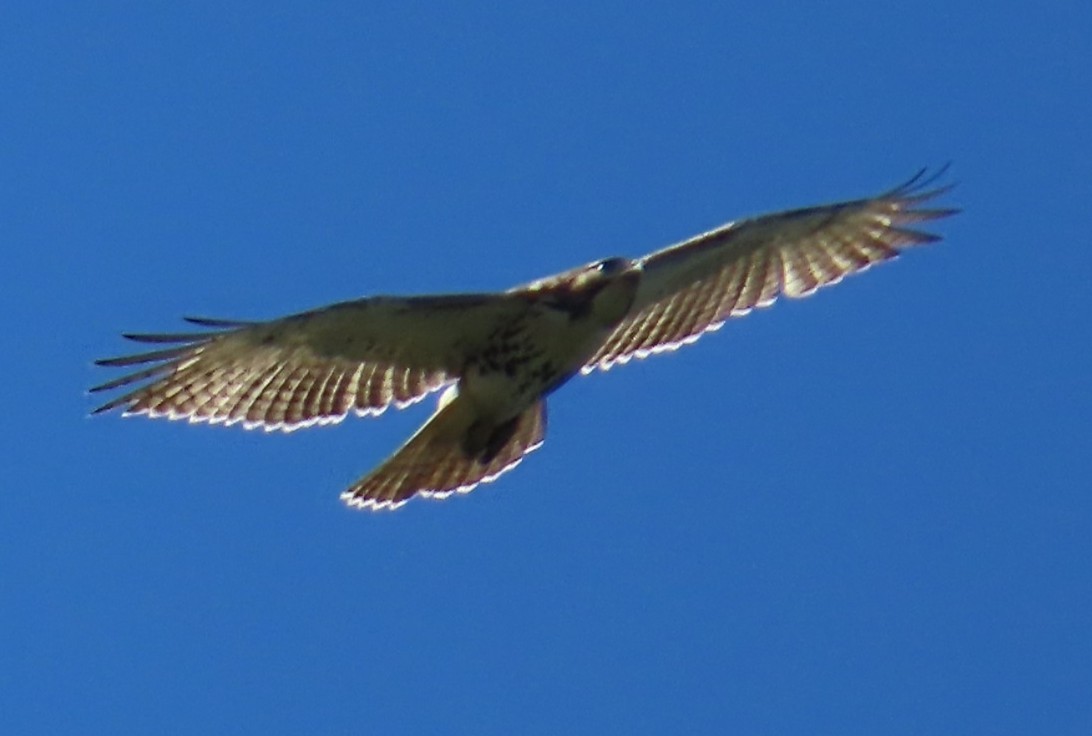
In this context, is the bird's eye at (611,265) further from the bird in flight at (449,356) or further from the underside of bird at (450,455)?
the underside of bird at (450,455)

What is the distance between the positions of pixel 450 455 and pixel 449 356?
0.58 m

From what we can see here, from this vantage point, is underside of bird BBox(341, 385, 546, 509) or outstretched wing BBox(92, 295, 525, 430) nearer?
outstretched wing BBox(92, 295, 525, 430)

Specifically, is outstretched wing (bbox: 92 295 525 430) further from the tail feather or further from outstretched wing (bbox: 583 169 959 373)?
outstretched wing (bbox: 583 169 959 373)

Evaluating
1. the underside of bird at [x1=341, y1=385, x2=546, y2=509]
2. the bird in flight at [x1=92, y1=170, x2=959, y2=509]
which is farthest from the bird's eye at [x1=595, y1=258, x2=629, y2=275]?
the underside of bird at [x1=341, y1=385, x2=546, y2=509]

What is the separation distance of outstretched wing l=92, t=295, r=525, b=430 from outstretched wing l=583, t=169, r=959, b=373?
1358 mm

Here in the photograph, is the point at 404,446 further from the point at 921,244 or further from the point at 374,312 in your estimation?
the point at 921,244

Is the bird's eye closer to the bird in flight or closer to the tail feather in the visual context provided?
the bird in flight

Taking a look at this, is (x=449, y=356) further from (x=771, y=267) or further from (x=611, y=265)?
(x=771, y=267)

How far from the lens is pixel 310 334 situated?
11352 millimetres

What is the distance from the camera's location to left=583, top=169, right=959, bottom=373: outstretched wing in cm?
1273

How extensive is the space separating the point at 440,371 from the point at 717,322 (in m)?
1.88

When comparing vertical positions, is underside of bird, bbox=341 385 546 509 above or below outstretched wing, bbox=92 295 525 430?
below

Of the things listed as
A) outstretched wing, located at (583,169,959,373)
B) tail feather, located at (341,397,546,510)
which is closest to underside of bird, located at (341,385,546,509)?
tail feather, located at (341,397,546,510)

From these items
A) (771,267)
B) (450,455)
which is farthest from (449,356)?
(771,267)
